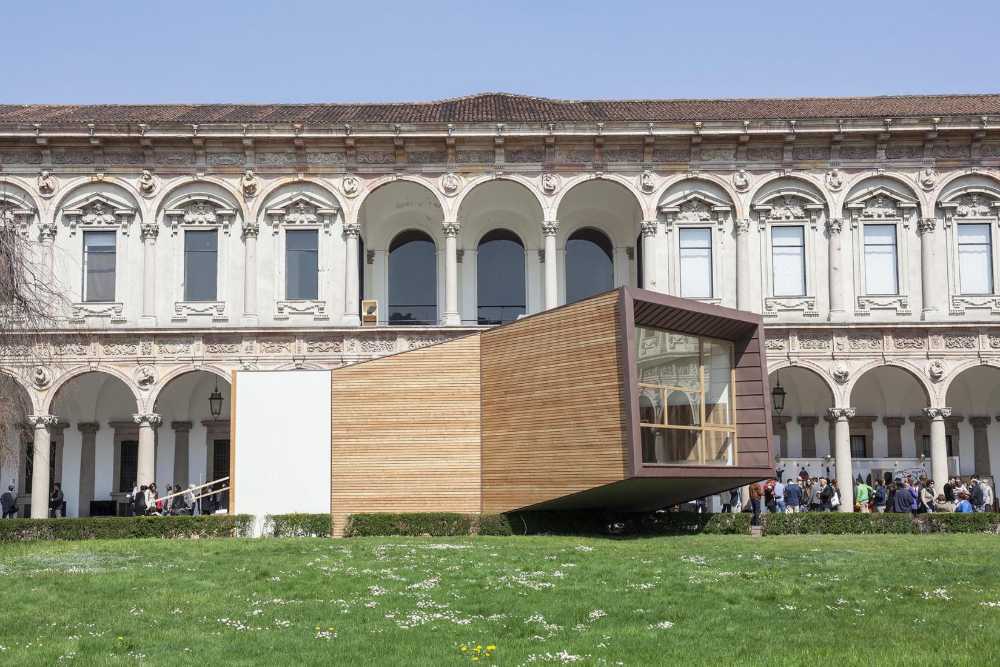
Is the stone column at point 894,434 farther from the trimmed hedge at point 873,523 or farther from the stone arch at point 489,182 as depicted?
the stone arch at point 489,182

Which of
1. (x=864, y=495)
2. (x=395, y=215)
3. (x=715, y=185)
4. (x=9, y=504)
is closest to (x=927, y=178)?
(x=715, y=185)

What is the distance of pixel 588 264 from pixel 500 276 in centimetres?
327

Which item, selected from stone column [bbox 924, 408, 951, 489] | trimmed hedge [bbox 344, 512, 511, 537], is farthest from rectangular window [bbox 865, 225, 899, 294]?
trimmed hedge [bbox 344, 512, 511, 537]

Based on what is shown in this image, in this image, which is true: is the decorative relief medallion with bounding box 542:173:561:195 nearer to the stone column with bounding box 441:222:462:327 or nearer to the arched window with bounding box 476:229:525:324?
the stone column with bounding box 441:222:462:327

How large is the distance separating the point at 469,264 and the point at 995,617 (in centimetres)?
2888

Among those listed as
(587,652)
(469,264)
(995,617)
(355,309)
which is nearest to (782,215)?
(469,264)

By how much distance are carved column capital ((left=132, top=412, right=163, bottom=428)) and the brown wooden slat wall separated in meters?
19.4

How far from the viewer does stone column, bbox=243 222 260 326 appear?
3834 centimetres

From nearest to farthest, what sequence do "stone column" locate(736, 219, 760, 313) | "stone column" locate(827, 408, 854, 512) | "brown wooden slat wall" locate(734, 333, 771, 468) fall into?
"brown wooden slat wall" locate(734, 333, 771, 468) → "stone column" locate(827, 408, 854, 512) → "stone column" locate(736, 219, 760, 313)

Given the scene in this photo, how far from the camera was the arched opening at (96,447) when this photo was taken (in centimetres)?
4000

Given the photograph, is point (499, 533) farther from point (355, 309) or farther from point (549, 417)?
point (355, 309)

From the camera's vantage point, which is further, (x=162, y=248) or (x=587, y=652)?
(x=162, y=248)

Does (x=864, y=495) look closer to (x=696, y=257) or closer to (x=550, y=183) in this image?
(x=696, y=257)

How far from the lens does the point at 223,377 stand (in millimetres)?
37656
